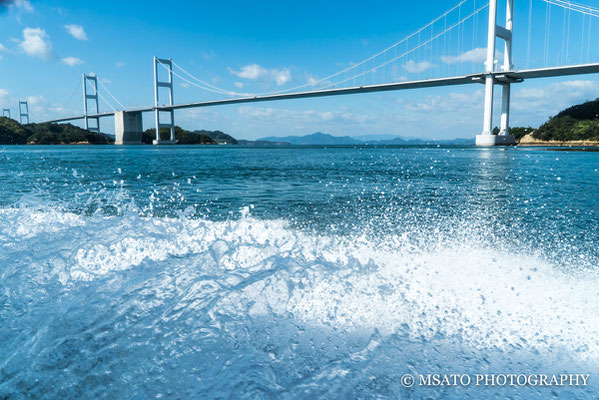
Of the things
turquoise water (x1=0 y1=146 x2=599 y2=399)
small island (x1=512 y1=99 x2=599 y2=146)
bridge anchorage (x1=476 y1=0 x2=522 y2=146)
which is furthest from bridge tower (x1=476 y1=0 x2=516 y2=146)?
turquoise water (x1=0 y1=146 x2=599 y2=399)

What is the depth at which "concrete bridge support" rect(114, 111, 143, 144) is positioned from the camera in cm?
4581

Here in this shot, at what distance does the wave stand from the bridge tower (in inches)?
1292

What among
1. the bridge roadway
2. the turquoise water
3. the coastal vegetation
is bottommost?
the turquoise water

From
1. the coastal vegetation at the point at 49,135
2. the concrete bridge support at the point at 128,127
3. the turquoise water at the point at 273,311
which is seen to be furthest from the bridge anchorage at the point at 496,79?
the coastal vegetation at the point at 49,135

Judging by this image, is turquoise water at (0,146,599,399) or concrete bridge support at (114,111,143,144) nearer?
turquoise water at (0,146,599,399)

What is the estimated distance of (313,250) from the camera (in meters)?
2.47

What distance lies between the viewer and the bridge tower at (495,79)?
3103 centimetres

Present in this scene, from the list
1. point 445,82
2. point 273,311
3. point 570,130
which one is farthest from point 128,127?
point 273,311

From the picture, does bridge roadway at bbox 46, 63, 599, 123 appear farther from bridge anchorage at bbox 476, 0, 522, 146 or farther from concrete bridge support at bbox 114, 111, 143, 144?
concrete bridge support at bbox 114, 111, 143, 144

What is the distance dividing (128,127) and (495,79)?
38633 millimetres

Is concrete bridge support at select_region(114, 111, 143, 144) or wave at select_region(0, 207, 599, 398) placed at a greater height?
concrete bridge support at select_region(114, 111, 143, 144)

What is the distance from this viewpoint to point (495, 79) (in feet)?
105

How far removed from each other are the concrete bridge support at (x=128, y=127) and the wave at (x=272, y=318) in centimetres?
4777

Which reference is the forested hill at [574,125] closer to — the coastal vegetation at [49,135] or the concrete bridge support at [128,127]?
the concrete bridge support at [128,127]
